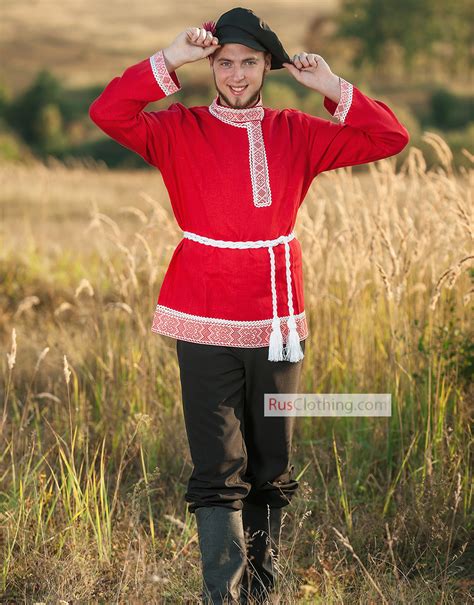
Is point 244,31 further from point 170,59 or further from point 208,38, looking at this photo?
point 170,59

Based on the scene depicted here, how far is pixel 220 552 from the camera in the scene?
2.66 meters

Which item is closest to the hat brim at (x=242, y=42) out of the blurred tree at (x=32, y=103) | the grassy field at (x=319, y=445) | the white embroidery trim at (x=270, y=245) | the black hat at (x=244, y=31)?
the black hat at (x=244, y=31)

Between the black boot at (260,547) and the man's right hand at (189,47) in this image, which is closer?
the man's right hand at (189,47)

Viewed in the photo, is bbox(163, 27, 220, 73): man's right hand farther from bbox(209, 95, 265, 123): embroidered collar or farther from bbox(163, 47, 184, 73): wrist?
bbox(209, 95, 265, 123): embroidered collar

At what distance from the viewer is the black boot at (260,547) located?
9.31ft

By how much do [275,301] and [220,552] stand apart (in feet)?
2.40

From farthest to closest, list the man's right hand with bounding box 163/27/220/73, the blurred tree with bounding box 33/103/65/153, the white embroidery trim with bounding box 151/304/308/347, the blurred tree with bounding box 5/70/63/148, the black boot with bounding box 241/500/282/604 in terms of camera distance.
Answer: the blurred tree with bounding box 5/70/63/148, the blurred tree with bounding box 33/103/65/153, the black boot with bounding box 241/500/282/604, the white embroidery trim with bounding box 151/304/308/347, the man's right hand with bounding box 163/27/220/73

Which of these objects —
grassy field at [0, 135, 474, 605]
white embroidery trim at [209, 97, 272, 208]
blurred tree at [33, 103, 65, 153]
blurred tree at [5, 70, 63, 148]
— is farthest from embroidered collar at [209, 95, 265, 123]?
blurred tree at [5, 70, 63, 148]

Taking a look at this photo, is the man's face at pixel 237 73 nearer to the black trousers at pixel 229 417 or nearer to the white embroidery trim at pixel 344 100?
the white embroidery trim at pixel 344 100

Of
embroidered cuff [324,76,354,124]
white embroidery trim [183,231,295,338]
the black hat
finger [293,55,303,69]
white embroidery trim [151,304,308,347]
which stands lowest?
white embroidery trim [151,304,308,347]

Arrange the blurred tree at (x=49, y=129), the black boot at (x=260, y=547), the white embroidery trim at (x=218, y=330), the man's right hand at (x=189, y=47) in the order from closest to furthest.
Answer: the man's right hand at (x=189, y=47)
the white embroidery trim at (x=218, y=330)
the black boot at (x=260, y=547)
the blurred tree at (x=49, y=129)

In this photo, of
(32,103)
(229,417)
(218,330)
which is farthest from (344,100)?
(32,103)

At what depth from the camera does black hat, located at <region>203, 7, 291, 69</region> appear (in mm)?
2555

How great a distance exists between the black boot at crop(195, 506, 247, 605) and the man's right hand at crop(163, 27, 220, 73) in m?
1.25
